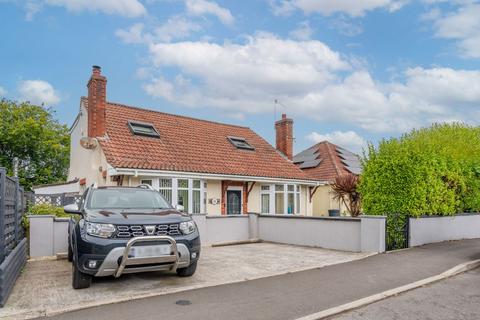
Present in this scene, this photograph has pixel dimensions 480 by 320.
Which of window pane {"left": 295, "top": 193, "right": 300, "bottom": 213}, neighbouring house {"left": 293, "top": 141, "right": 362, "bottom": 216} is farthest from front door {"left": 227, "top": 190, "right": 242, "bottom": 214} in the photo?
neighbouring house {"left": 293, "top": 141, "right": 362, "bottom": 216}

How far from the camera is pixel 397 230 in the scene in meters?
11.6

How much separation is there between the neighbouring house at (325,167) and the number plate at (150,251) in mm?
15689

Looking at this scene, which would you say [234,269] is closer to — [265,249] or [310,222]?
[265,249]

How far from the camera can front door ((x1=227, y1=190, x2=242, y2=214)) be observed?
17.8m

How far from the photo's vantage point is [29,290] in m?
6.68

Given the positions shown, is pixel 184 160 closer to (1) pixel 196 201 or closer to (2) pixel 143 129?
(1) pixel 196 201

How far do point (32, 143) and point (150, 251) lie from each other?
113 ft

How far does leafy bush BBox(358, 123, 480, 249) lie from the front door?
651 centimetres

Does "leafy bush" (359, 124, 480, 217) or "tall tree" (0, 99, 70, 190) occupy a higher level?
"tall tree" (0, 99, 70, 190)

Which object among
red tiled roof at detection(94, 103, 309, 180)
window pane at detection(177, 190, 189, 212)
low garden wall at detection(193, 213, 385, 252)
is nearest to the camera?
low garden wall at detection(193, 213, 385, 252)

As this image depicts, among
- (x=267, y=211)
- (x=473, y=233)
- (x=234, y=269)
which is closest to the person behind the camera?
(x=234, y=269)

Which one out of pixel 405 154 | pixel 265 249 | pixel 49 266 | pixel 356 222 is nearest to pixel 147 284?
pixel 49 266

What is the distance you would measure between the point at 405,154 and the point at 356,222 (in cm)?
262

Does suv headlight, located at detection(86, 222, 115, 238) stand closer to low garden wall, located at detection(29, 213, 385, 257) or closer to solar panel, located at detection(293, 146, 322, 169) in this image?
low garden wall, located at detection(29, 213, 385, 257)
